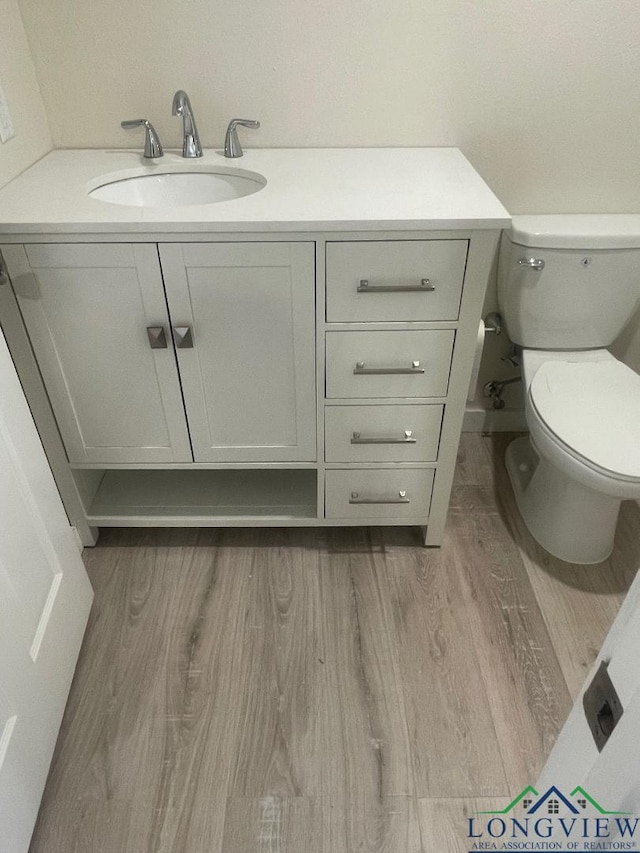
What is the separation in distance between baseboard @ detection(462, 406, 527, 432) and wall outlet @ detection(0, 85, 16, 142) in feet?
4.96

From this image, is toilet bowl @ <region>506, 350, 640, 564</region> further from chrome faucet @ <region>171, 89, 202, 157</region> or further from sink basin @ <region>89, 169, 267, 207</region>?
chrome faucet @ <region>171, 89, 202, 157</region>

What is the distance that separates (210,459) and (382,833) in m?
0.88

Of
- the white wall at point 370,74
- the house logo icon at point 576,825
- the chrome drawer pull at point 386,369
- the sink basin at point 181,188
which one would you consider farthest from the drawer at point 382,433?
the house logo icon at point 576,825

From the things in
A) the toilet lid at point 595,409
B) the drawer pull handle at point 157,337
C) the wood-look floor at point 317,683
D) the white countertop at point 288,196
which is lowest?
the wood-look floor at point 317,683

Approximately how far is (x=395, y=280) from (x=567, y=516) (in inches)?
31.9

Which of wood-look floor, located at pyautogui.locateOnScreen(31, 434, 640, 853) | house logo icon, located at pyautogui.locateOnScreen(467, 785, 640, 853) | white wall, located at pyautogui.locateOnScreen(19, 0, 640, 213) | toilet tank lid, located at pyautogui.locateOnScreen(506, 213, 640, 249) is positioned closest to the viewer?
house logo icon, located at pyautogui.locateOnScreen(467, 785, 640, 853)

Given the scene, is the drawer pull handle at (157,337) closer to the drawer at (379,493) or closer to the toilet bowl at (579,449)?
the drawer at (379,493)

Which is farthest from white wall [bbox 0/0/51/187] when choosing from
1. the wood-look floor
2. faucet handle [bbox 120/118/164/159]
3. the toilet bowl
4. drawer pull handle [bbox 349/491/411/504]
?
the toilet bowl

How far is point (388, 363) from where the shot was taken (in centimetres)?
136

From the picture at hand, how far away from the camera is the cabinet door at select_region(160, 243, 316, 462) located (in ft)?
4.01

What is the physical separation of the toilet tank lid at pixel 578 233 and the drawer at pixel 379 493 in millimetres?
655

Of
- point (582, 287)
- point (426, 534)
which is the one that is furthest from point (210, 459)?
point (582, 287)

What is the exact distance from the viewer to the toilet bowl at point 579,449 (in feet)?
4.46

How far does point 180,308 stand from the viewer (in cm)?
128
